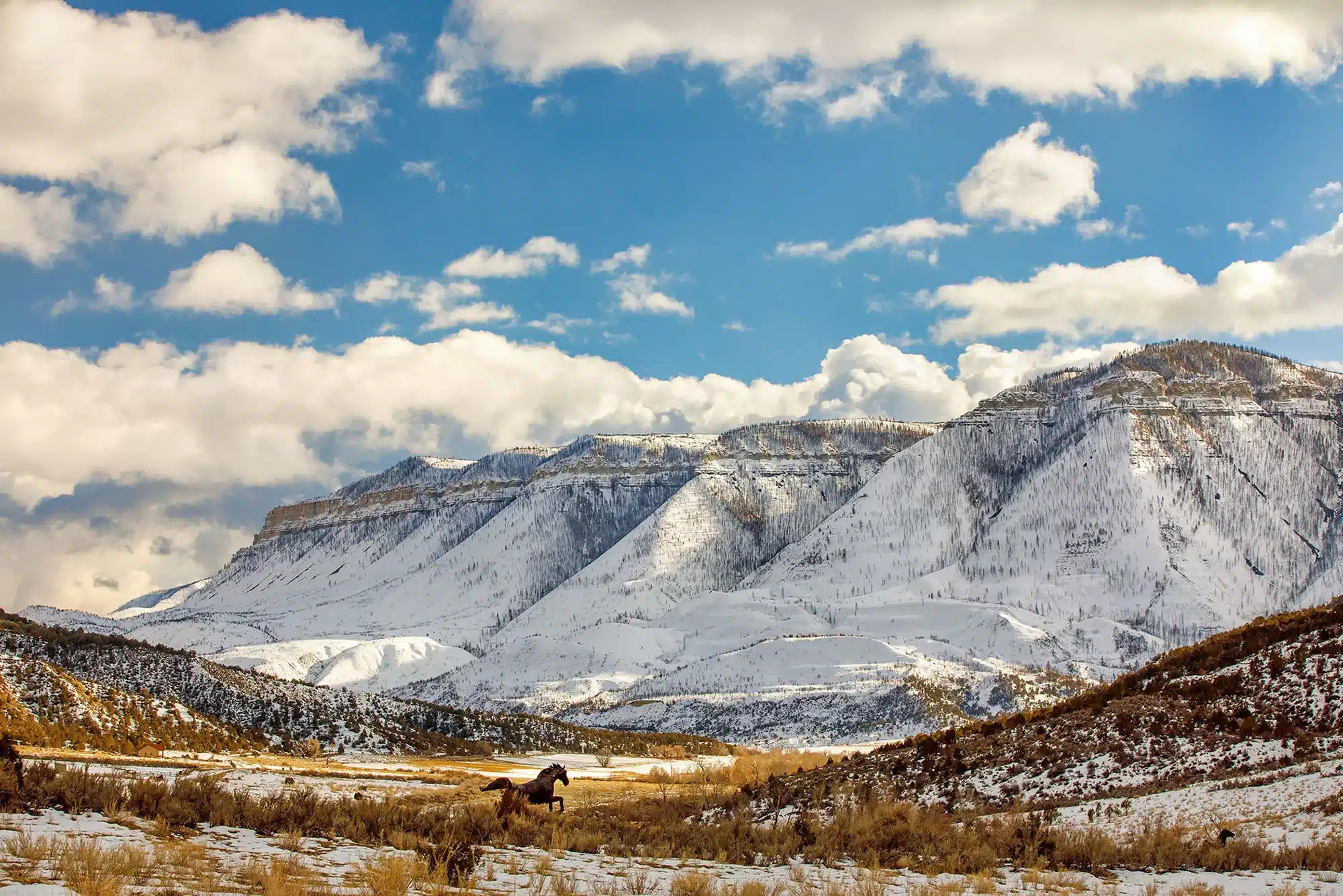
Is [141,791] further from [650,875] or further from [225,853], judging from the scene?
[650,875]

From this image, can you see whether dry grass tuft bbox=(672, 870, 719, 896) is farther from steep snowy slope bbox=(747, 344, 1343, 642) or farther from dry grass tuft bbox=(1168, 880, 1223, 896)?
steep snowy slope bbox=(747, 344, 1343, 642)

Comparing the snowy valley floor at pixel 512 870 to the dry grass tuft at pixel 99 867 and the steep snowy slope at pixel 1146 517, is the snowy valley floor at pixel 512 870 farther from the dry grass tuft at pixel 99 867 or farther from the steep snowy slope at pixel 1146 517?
the steep snowy slope at pixel 1146 517

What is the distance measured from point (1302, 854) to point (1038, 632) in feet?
415

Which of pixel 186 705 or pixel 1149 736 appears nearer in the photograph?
pixel 1149 736

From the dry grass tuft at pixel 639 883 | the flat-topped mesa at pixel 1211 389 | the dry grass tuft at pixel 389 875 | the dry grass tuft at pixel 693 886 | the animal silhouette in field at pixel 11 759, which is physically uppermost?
the flat-topped mesa at pixel 1211 389

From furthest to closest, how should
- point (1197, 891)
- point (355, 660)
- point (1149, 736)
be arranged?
point (355, 660) < point (1149, 736) < point (1197, 891)

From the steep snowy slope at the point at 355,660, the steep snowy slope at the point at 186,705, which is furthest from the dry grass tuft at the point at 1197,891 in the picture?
the steep snowy slope at the point at 355,660

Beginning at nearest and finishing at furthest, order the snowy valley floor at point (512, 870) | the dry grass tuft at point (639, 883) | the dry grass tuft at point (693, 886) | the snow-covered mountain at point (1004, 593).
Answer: the snowy valley floor at point (512, 870), the dry grass tuft at point (693, 886), the dry grass tuft at point (639, 883), the snow-covered mountain at point (1004, 593)

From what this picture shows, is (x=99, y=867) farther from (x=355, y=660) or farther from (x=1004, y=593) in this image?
(x=1004, y=593)

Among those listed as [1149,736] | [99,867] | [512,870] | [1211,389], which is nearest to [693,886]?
[512,870]

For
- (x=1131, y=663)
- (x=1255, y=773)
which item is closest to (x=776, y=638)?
(x=1131, y=663)

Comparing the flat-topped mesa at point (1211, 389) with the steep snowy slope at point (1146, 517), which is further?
the flat-topped mesa at point (1211, 389)

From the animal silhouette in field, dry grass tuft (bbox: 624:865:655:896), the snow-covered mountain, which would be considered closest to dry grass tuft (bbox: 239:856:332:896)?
dry grass tuft (bbox: 624:865:655:896)

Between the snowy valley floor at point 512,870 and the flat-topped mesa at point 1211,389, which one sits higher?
the flat-topped mesa at point 1211,389
